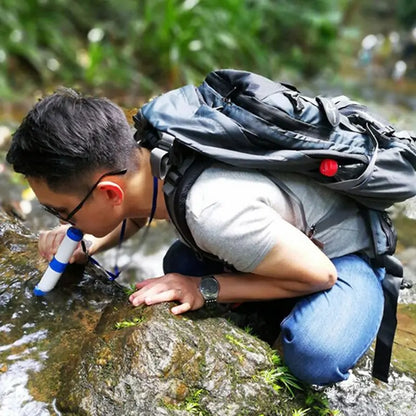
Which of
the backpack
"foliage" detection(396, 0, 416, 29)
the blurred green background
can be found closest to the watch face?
the backpack

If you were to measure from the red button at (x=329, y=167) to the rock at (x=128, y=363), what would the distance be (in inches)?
27.7

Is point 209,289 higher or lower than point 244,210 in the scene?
lower

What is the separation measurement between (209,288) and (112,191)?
544 millimetres

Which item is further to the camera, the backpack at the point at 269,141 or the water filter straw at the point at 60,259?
the water filter straw at the point at 60,259

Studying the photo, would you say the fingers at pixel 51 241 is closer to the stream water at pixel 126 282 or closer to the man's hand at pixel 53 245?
the man's hand at pixel 53 245

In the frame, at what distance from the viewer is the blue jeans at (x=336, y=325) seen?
74.3 inches

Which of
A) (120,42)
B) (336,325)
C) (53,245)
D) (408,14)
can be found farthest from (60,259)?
(408,14)

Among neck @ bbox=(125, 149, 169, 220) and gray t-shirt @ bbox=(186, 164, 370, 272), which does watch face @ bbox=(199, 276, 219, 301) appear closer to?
gray t-shirt @ bbox=(186, 164, 370, 272)

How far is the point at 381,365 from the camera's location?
2.12 metres

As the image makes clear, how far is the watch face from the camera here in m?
2.02

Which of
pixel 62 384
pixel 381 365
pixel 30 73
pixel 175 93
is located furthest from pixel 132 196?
pixel 30 73

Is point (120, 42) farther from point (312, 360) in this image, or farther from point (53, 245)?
point (312, 360)

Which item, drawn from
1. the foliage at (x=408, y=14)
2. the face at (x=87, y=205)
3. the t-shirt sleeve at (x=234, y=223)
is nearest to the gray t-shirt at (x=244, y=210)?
the t-shirt sleeve at (x=234, y=223)

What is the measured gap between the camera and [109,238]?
2512 millimetres
